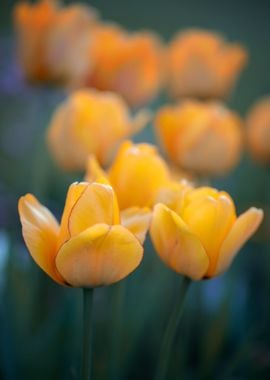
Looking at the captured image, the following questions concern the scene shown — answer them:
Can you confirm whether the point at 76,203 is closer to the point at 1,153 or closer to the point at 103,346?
the point at 103,346

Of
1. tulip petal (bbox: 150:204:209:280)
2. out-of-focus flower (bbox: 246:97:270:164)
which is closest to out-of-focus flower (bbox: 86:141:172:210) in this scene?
tulip petal (bbox: 150:204:209:280)

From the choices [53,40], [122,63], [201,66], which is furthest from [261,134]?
[53,40]

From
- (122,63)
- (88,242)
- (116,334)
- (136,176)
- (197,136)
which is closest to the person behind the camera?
(88,242)

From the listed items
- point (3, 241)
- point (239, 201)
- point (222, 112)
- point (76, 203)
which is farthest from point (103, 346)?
point (239, 201)

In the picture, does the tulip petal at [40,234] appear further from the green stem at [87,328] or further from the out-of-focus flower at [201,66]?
the out-of-focus flower at [201,66]

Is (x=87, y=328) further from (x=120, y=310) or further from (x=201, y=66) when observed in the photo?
(x=201, y=66)

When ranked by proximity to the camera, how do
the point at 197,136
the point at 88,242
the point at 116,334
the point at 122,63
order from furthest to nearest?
the point at 122,63 → the point at 197,136 → the point at 116,334 → the point at 88,242

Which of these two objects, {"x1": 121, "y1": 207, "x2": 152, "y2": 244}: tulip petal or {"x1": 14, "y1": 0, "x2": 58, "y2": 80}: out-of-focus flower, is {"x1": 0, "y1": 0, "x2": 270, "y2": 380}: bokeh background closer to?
{"x1": 14, "y1": 0, "x2": 58, "y2": 80}: out-of-focus flower
